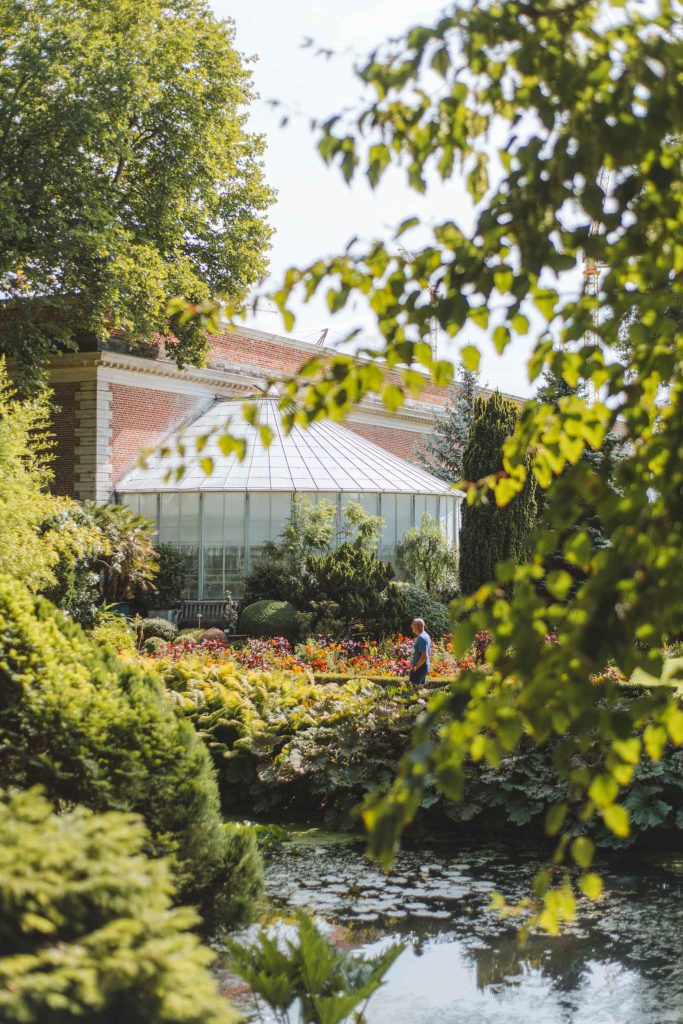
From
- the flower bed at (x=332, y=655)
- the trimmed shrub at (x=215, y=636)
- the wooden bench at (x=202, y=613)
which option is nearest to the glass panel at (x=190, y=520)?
the wooden bench at (x=202, y=613)

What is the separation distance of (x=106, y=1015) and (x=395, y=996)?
3800mm

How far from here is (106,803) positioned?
4.54 meters

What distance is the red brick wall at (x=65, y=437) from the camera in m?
24.1

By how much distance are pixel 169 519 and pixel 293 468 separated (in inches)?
117

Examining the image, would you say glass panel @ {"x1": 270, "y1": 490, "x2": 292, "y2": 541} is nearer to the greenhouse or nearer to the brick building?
Result: the greenhouse

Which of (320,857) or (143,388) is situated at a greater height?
(143,388)

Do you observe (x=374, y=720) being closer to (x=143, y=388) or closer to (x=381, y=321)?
(x=381, y=321)

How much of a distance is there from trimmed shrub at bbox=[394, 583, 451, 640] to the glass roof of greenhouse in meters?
3.82

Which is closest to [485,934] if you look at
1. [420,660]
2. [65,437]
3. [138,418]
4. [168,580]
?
[420,660]

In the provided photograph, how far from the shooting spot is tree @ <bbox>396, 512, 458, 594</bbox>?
23.2 m

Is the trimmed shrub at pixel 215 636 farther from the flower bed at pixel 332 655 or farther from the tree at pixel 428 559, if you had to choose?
the tree at pixel 428 559

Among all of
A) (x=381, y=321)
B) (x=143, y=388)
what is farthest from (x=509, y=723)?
(x=143, y=388)

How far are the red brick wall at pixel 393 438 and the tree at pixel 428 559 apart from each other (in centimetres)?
857

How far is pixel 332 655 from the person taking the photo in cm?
1623
